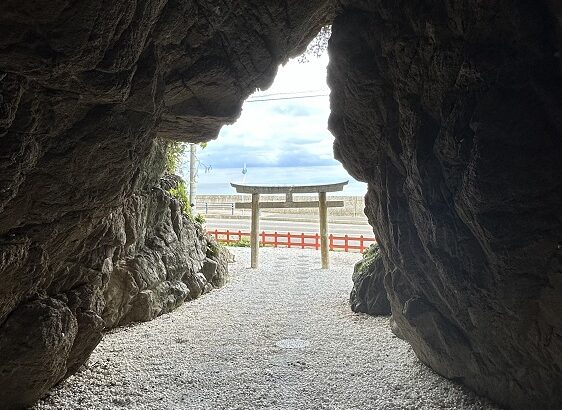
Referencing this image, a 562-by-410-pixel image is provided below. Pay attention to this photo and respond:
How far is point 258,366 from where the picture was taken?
645 centimetres

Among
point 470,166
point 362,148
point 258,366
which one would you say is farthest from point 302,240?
point 470,166

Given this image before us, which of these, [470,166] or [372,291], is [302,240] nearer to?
[372,291]

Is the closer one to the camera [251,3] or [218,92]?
[251,3]

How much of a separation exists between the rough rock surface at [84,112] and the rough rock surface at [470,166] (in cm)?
135

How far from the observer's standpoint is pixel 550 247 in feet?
12.1

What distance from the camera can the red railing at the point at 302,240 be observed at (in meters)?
18.6

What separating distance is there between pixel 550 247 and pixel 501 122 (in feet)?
3.85

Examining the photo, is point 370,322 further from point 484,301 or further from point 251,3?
point 251,3

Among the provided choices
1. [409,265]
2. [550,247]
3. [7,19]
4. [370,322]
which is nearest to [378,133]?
[409,265]

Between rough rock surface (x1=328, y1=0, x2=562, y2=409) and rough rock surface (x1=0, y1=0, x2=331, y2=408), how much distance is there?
53.3 inches

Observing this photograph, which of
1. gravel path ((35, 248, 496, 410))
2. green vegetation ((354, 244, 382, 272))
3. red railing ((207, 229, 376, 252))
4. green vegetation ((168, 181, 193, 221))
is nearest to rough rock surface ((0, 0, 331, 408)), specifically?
gravel path ((35, 248, 496, 410))

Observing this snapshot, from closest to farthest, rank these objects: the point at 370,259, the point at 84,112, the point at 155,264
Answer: the point at 84,112 → the point at 155,264 → the point at 370,259

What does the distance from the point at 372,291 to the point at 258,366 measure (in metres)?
4.15

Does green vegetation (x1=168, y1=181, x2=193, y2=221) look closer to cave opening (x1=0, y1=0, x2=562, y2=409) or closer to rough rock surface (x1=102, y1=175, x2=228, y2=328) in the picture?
rough rock surface (x1=102, y1=175, x2=228, y2=328)
